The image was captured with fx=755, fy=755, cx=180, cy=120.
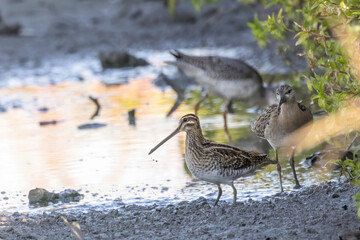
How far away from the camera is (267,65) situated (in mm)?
15945

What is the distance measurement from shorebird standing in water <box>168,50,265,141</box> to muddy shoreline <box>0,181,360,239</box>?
4.61m

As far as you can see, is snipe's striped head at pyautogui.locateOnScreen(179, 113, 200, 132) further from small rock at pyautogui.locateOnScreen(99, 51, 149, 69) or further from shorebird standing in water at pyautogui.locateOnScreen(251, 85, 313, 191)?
small rock at pyautogui.locateOnScreen(99, 51, 149, 69)

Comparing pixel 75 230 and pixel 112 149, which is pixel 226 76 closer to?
pixel 112 149

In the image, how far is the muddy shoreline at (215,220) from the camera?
6.26 m

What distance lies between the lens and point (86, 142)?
1066 cm

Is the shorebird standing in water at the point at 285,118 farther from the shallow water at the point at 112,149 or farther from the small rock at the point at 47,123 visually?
the small rock at the point at 47,123

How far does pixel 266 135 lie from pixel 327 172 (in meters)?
0.86

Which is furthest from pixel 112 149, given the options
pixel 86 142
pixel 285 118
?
pixel 285 118

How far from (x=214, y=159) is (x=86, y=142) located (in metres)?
3.70

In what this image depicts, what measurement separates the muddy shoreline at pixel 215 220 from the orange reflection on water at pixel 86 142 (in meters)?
1.12

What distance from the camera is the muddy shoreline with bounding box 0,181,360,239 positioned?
6258 mm

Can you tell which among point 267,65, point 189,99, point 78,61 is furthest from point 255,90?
point 78,61

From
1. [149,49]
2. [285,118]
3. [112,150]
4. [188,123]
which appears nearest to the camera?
[188,123]

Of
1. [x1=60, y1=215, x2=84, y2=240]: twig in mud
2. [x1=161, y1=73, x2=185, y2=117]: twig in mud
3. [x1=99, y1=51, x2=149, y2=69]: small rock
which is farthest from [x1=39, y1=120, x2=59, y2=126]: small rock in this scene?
[x1=60, y1=215, x2=84, y2=240]: twig in mud
